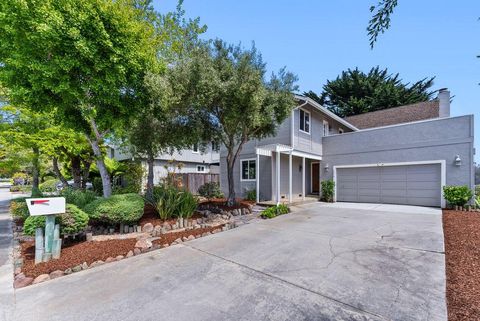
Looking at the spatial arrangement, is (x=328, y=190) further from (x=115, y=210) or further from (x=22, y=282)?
(x=22, y=282)

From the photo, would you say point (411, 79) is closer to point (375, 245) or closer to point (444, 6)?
point (375, 245)

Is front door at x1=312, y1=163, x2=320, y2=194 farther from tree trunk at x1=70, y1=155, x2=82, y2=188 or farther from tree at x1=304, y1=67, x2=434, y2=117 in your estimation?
tree trunk at x1=70, y1=155, x2=82, y2=188

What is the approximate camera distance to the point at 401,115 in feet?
67.3

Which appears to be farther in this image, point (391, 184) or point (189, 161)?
point (189, 161)

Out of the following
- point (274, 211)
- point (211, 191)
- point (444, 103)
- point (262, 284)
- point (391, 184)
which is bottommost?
point (262, 284)

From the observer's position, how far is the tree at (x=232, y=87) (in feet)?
26.4

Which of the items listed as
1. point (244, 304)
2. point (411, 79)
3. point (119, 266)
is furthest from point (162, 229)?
point (411, 79)

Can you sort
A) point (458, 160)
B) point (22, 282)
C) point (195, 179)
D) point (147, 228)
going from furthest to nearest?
point (195, 179)
point (458, 160)
point (147, 228)
point (22, 282)

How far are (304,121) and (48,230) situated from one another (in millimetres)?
12973

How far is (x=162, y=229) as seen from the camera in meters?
7.50

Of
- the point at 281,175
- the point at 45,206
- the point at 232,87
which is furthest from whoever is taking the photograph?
the point at 281,175

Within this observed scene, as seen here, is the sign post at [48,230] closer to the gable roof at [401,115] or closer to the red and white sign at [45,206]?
the red and white sign at [45,206]

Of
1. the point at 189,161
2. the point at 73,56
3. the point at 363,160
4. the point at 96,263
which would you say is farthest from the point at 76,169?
the point at 363,160

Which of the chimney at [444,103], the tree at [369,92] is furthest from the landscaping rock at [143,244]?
the tree at [369,92]
